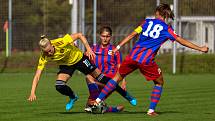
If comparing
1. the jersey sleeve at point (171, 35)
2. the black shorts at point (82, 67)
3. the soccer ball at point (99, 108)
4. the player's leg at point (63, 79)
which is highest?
the jersey sleeve at point (171, 35)

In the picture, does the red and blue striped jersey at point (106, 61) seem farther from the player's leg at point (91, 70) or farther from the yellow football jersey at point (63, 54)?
the yellow football jersey at point (63, 54)

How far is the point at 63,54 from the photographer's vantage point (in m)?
11.8

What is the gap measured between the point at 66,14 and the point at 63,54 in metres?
20.5

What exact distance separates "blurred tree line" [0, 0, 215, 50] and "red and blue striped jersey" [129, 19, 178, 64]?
17.2m

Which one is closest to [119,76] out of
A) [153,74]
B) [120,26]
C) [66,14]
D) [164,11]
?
[153,74]

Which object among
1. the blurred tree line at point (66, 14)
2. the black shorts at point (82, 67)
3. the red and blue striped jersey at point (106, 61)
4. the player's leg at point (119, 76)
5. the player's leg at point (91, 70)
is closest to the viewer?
the player's leg at point (119, 76)

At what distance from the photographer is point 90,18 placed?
29.8m

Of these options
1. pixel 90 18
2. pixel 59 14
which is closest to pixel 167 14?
pixel 90 18

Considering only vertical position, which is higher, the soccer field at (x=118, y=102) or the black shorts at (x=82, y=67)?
the black shorts at (x=82, y=67)

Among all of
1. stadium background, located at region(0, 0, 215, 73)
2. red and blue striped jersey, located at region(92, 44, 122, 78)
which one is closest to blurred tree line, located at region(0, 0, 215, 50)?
stadium background, located at region(0, 0, 215, 73)

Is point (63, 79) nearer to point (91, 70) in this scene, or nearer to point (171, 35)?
point (91, 70)

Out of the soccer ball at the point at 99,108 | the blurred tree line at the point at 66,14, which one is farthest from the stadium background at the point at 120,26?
the soccer ball at the point at 99,108

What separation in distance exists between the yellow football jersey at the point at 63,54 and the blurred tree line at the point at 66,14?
16.9 meters

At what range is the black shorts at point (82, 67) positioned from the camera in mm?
12062
